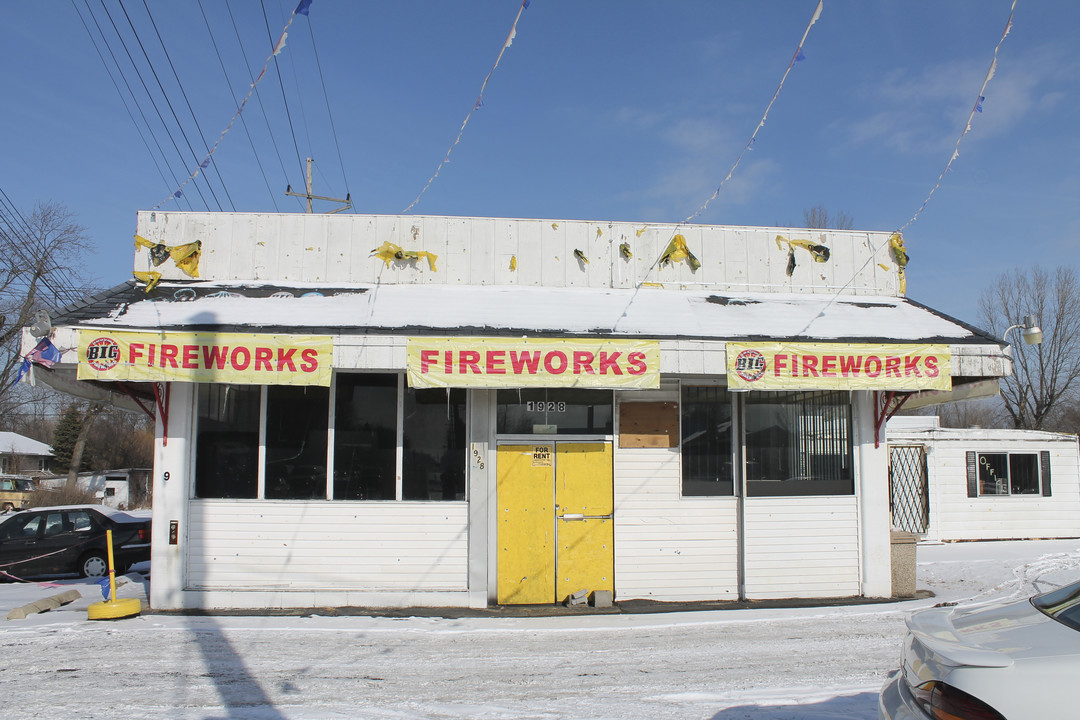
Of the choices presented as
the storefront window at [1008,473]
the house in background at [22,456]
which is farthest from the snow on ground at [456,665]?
the house in background at [22,456]

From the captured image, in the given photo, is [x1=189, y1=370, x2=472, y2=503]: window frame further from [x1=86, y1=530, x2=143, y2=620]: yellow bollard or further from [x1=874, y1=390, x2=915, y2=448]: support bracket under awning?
[x1=874, y1=390, x2=915, y2=448]: support bracket under awning

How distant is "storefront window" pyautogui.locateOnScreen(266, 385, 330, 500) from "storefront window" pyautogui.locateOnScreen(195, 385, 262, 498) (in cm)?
21

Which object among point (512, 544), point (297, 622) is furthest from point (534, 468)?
point (297, 622)

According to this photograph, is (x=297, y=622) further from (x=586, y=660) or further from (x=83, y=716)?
(x=586, y=660)

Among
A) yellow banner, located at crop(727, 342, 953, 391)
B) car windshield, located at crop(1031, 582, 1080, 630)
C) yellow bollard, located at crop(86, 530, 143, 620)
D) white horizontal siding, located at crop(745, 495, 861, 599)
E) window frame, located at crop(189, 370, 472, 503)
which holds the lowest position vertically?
yellow bollard, located at crop(86, 530, 143, 620)

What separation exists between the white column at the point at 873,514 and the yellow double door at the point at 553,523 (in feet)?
11.8

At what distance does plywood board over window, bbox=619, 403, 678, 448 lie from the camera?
10.0 metres

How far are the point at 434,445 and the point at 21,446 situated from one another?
64.1 meters

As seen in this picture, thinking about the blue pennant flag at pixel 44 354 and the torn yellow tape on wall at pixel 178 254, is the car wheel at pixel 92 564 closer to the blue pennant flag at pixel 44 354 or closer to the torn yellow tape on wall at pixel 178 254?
the torn yellow tape on wall at pixel 178 254

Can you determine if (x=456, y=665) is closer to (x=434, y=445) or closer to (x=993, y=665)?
(x=434, y=445)

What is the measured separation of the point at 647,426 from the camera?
1005 centimetres

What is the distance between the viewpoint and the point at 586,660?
7.18 metres

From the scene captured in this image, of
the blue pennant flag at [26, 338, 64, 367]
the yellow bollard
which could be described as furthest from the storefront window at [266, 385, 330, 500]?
the blue pennant flag at [26, 338, 64, 367]

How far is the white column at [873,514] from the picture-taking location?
33.0 feet
